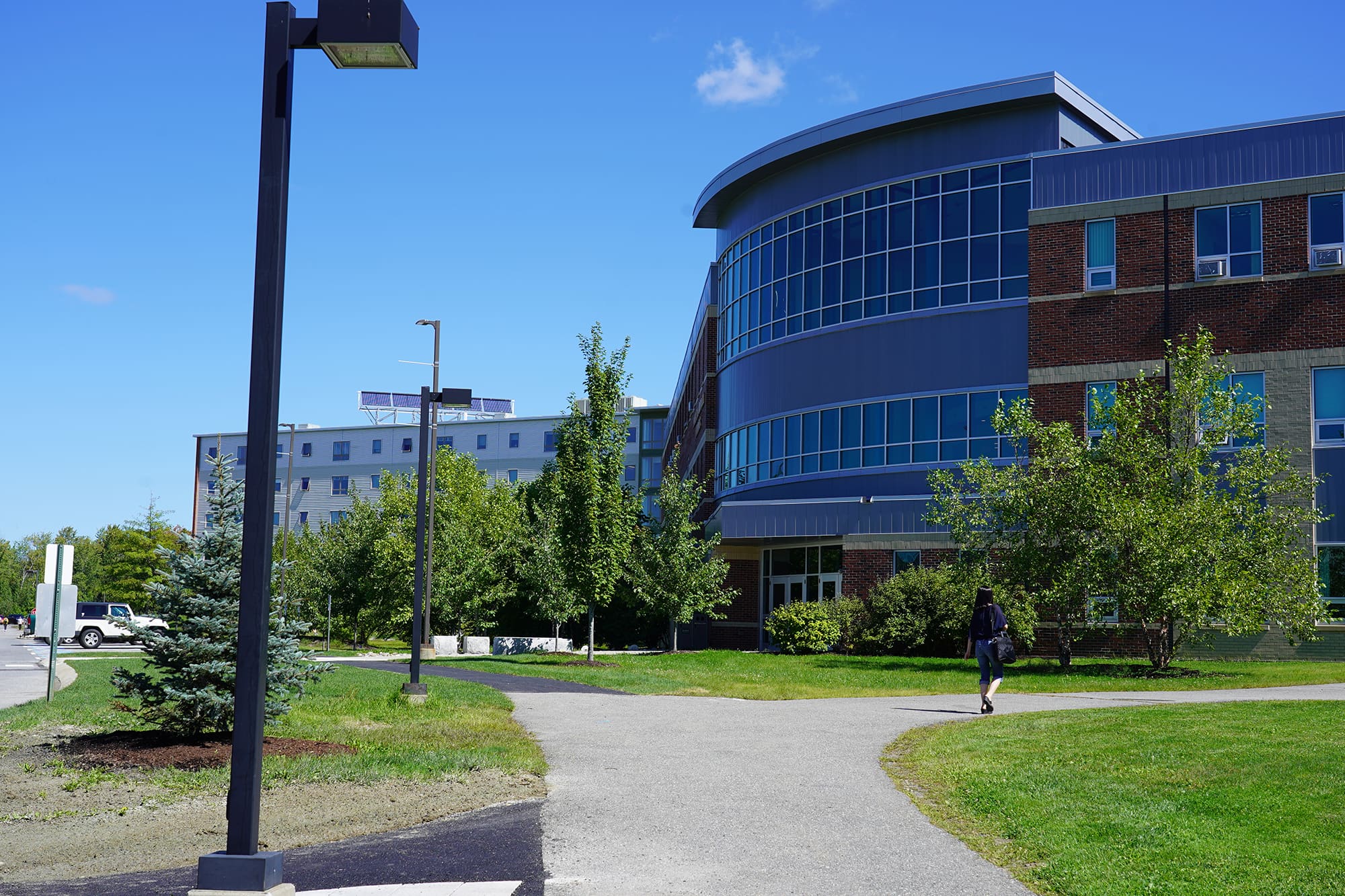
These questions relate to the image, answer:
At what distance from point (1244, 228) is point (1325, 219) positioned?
1.93 meters

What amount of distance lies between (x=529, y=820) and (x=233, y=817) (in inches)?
134

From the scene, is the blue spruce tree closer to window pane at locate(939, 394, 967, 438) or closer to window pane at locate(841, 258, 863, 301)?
window pane at locate(939, 394, 967, 438)

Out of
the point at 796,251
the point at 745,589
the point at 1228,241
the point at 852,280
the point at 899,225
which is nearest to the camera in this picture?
the point at 1228,241

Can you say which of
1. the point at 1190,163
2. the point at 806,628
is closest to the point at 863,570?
the point at 806,628

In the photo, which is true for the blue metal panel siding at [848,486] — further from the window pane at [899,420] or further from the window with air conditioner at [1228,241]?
the window with air conditioner at [1228,241]

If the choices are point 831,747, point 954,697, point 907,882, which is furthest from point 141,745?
point 954,697

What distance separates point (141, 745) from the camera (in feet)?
41.2

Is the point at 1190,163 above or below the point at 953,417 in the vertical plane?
above

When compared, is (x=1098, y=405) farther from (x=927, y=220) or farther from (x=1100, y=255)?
(x=927, y=220)

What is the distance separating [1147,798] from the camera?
9789 millimetres

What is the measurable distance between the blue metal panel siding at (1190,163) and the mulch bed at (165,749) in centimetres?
2874

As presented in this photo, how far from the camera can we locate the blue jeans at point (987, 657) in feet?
57.1

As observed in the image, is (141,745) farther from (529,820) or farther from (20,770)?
(529,820)

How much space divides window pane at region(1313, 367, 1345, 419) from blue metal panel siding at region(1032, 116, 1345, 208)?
17.0 feet
